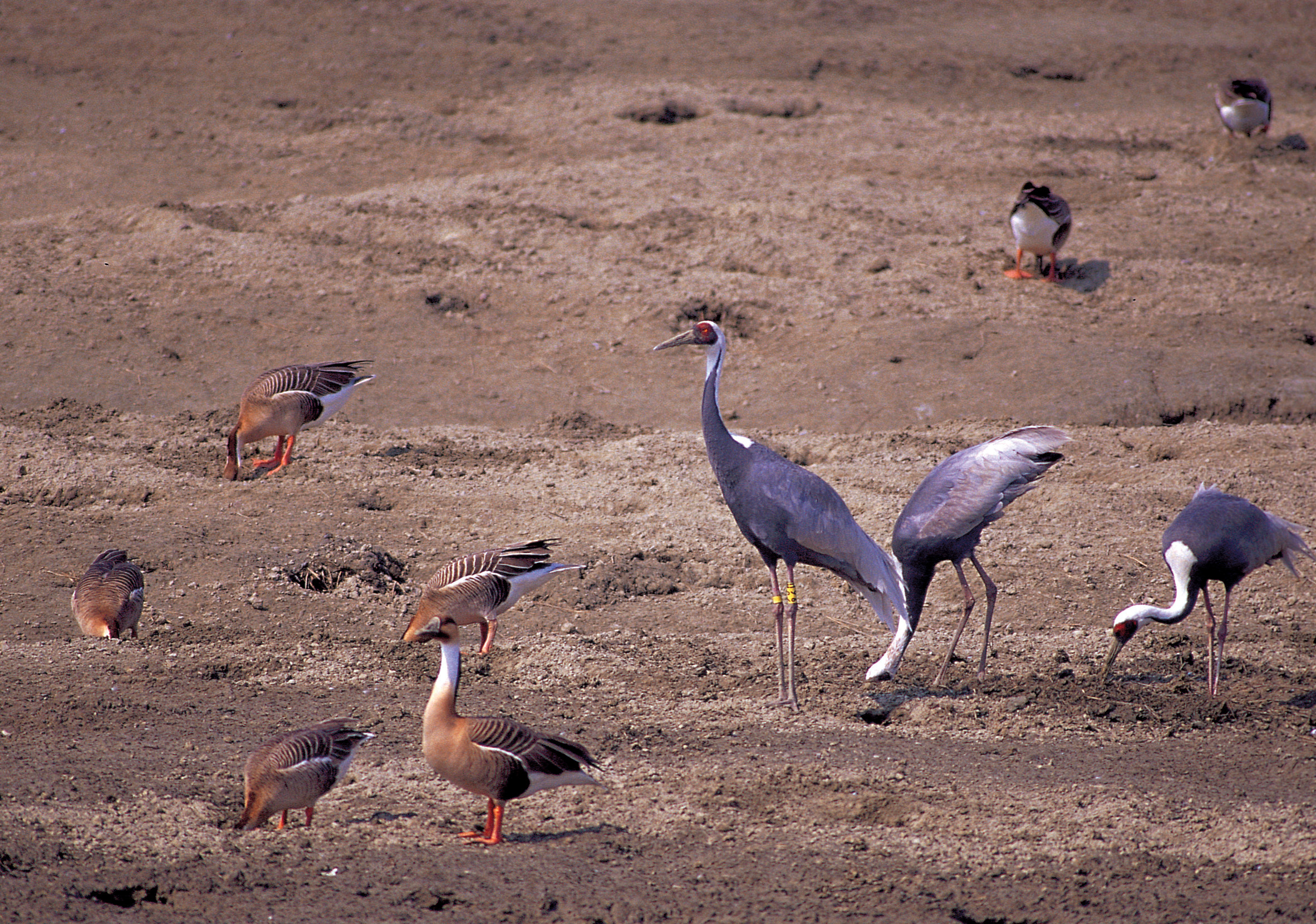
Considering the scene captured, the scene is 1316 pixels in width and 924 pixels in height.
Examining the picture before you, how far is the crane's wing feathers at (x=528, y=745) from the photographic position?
448 centimetres

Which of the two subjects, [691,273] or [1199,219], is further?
[1199,219]

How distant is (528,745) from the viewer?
4.52 metres

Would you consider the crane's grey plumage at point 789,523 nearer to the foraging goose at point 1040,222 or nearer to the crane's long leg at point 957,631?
the crane's long leg at point 957,631

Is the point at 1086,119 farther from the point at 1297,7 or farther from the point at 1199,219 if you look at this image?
the point at 1297,7

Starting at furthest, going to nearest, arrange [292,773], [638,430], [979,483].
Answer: [638,430]
[979,483]
[292,773]

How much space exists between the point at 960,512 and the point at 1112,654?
96 centimetres

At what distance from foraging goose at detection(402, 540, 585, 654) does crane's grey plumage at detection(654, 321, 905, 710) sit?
1049mm

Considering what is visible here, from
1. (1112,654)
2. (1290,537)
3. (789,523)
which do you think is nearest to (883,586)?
(789,523)

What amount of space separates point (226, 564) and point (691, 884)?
11.7 feet

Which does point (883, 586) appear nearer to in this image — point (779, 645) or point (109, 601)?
point (779, 645)

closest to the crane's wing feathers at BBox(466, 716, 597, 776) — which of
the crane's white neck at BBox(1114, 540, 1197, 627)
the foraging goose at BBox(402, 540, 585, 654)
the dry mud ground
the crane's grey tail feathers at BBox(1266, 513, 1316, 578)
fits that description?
the dry mud ground

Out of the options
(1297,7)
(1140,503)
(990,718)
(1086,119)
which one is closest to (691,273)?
(1140,503)

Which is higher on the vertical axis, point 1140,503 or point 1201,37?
point 1201,37

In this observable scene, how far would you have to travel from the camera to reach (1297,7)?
18766 mm
